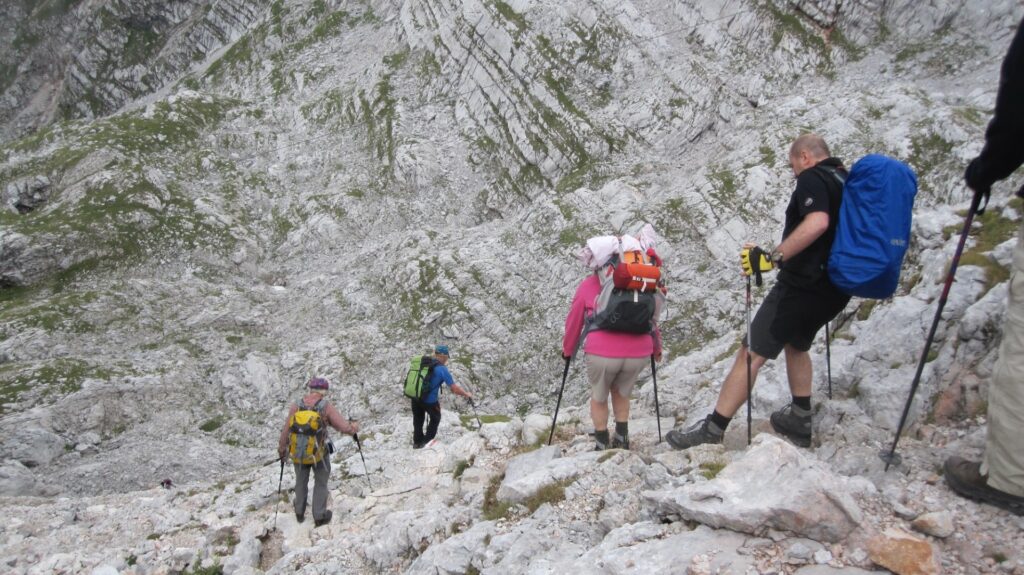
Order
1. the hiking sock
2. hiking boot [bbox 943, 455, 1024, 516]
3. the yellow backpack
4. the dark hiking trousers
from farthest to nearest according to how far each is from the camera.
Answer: the dark hiking trousers, the yellow backpack, the hiking sock, hiking boot [bbox 943, 455, 1024, 516]

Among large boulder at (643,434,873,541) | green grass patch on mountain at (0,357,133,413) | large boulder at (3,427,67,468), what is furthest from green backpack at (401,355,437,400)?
green grass patch on mountain at (0,357,133,413)

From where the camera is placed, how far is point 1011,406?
4.56m

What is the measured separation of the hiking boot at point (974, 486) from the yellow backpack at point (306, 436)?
9.03 meters

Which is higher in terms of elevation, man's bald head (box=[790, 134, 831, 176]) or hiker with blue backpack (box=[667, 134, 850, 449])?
man's bald head (box=[790, 134, 831, 176])

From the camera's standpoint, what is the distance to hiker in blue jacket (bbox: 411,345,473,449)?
13.7m

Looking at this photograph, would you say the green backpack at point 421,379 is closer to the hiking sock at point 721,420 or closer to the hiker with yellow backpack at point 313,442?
the hiker with yellow backpack at point 313,442

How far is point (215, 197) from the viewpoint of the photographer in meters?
33.6

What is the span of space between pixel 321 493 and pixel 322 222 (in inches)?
944

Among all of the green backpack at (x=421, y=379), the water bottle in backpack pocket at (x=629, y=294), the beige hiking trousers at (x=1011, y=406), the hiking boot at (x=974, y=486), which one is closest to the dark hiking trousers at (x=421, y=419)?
the green backpack at (x=421, y=379)

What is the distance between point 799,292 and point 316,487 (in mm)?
8792

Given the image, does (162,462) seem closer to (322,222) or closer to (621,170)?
(322,222)

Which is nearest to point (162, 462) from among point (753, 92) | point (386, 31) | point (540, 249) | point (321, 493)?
point (321, 493)

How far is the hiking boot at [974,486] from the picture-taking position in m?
4.48

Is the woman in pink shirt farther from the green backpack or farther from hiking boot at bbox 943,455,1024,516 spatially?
the green backpack
